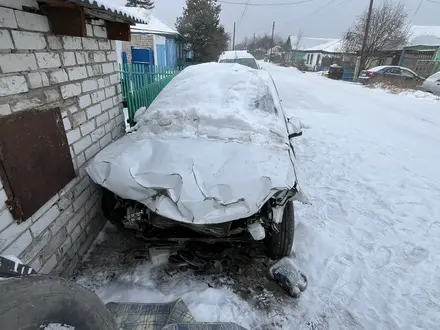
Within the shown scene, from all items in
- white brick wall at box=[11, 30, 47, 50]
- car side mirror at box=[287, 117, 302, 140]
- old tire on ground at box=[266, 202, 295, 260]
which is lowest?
old tire on ground at box=[266, 202, 295, 260]

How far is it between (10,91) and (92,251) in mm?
1630

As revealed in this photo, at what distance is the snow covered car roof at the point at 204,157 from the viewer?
1853 millimetres

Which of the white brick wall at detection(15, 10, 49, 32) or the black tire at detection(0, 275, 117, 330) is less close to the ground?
the white brick wall at detection(15, 10, 49, 32)

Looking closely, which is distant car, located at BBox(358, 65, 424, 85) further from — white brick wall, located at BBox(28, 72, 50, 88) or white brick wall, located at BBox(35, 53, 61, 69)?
white brick wall, located at BBox(28, 72, 50, 88)

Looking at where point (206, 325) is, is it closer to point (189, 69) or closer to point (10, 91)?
point (10, 91)

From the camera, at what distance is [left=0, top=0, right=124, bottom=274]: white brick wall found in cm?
167

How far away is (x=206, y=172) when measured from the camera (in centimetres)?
201

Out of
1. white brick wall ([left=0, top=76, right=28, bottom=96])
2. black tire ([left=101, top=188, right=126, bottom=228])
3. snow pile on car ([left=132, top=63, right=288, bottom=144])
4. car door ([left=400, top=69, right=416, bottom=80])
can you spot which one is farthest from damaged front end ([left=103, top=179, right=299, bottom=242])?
car door ([left=400, top=69, right=416, bottom=80])

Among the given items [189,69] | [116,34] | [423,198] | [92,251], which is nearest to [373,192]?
[423,198]

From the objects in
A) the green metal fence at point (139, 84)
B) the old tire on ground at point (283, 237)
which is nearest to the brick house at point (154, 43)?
the green metal fence at point (139, 84)

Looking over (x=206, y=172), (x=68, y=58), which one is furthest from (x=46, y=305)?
(x=68, y=58)

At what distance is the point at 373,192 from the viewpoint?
380 cm

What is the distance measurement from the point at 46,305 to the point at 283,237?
5.91ft

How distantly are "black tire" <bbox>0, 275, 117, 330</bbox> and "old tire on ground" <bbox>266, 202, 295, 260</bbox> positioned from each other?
4.96ft
